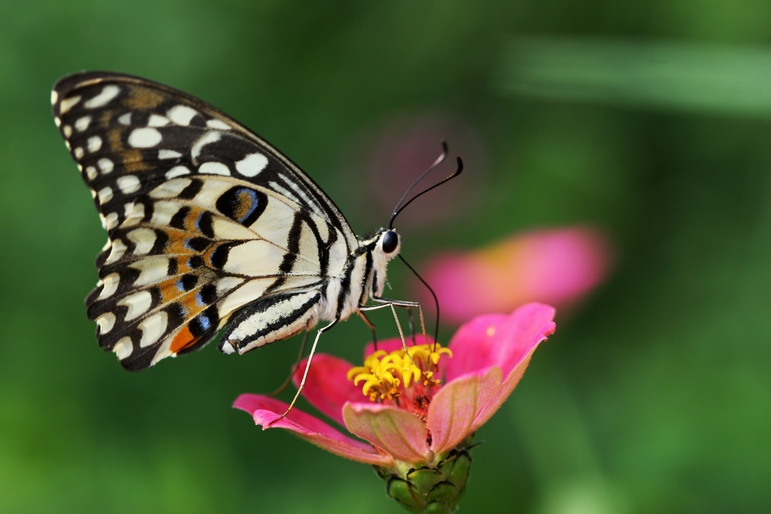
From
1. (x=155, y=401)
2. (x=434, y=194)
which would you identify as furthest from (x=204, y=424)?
(x=434, y=194)

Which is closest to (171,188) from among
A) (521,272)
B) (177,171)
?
(177,171)

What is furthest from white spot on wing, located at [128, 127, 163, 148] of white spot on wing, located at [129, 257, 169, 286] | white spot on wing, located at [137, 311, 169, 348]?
white spot on wing, located at [137, 311, 169, 348]

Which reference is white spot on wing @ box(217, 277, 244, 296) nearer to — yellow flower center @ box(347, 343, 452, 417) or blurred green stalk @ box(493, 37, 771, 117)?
yellow flower center @ box(347, 343, 452, 417)

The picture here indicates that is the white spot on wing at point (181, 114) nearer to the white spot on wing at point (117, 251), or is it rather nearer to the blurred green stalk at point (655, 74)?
the white spot on wing at point (117, 251)

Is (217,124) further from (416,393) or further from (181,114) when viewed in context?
(416,393)

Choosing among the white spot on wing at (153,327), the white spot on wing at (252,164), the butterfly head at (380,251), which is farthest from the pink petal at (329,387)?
the white spot on wing at (252,164)

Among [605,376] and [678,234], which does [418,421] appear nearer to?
[605,376]

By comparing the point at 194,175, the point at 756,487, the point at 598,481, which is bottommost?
the point at 756,487
